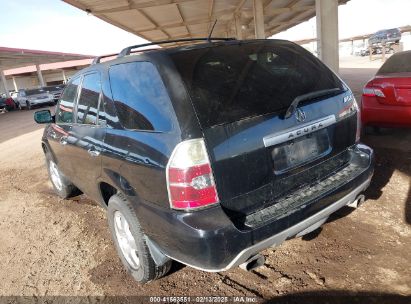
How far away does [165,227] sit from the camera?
235 cm

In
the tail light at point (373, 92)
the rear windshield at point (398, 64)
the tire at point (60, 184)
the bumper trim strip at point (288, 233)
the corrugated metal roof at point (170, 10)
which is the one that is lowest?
the tire at point (60, 184)

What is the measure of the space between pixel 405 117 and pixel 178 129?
3.95 meters

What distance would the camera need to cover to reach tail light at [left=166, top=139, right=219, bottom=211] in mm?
2217

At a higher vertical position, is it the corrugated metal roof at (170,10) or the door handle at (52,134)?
the corrugated metal roof at (170,10)

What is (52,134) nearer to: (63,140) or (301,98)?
(63,140)

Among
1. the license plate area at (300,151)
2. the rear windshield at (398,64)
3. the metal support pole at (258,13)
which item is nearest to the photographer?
the license plate area at (300,151)

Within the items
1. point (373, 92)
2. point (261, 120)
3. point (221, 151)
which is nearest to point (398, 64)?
point (373, 92)

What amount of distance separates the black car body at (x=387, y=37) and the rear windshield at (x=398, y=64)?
31103 mm

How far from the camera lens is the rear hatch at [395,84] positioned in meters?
4.87

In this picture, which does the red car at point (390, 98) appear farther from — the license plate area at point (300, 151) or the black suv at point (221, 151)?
the license plate area at point (300, 151)

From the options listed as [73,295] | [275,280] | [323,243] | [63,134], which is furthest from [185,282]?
[63,134]

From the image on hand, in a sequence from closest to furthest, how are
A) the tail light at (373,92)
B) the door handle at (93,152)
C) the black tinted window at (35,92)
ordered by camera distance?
the door handle at (93,152), the tail light at (373,92), the black tinted window at (35,92)

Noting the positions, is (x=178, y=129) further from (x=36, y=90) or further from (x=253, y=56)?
(x=36, y=90)

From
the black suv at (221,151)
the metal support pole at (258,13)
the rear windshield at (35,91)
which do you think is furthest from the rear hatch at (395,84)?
the rear windshield at (35,91)
